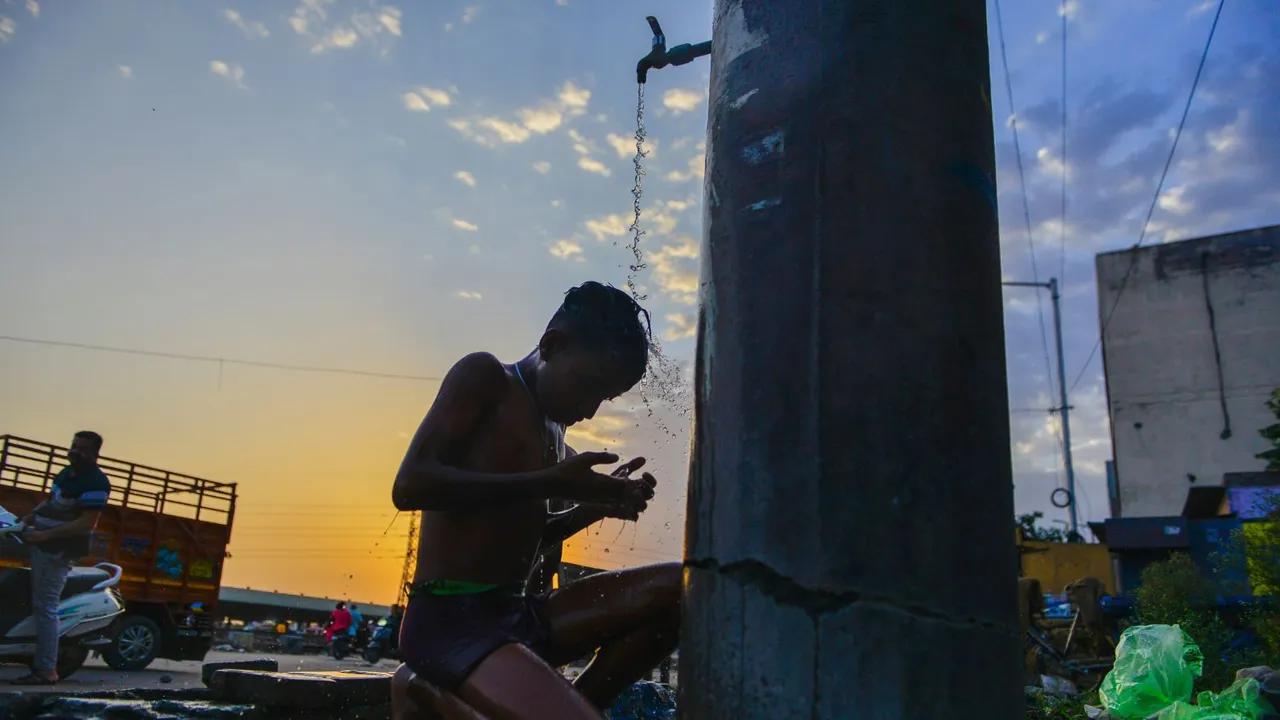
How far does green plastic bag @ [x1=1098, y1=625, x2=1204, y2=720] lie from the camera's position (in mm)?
4441

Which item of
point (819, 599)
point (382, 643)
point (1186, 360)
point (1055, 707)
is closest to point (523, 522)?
point (819, 599)

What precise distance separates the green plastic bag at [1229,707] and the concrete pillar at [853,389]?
129 inches

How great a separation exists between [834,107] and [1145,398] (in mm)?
28861

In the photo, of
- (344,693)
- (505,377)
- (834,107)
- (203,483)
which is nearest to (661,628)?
(505,377)

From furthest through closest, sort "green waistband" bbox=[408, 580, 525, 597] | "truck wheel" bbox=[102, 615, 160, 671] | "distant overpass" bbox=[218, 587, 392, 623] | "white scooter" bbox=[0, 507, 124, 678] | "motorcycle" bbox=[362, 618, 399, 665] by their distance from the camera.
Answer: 1. "distant overpass" bbox=[218, 587, 392, 623]
2. "motorcycle" bbox=[362, 618, 399, 665]
3. "truck wheel" bbox=[102, 615, 160, 671]
4. "white scooter" bbox=[0, 507, 124, 678]
5. "green waistband" bbox=[408, 580, 525, 597]

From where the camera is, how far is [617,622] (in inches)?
82.7

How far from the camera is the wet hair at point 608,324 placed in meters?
2.25

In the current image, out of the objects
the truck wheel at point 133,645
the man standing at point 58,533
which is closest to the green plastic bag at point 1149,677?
the man standing at point 58,533

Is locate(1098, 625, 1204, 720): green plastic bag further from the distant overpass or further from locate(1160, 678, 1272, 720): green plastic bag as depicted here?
the distant overpass

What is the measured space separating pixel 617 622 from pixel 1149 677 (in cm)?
360

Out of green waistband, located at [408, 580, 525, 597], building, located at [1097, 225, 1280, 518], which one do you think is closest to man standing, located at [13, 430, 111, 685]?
green waistband, located at [408, 580, 525, 597]

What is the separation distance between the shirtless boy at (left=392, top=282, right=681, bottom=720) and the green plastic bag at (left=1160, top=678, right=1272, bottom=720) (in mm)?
3080

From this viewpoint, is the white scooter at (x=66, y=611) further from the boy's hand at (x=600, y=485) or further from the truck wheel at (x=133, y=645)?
the boy's hand at (x=600, y=485)

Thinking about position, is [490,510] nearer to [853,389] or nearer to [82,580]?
[853,389]
